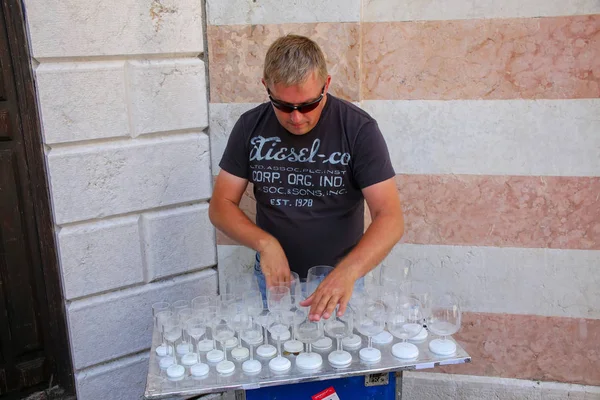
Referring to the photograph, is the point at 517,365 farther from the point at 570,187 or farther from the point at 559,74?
the point at 559,74

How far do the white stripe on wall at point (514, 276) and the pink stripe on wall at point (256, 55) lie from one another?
1.01m

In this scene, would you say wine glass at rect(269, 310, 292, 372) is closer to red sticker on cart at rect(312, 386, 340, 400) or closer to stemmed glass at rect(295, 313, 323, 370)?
stemmed glass at rect(295, 313, 323, 370)

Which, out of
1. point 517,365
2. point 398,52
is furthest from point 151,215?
point 517,365

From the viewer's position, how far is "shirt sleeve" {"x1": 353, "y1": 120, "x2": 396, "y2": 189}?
7.38 ft

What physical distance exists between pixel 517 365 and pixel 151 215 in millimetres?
2239

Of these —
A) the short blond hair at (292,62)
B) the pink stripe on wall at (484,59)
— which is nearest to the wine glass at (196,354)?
the short blond hair at (292,62)

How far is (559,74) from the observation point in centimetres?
278

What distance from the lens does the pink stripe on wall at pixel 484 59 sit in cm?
274

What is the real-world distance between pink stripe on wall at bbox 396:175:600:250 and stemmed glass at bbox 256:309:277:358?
1.31 meters

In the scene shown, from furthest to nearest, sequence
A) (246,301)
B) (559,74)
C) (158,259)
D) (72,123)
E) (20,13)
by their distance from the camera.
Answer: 1. (158,259)
2. (559,74)
3. (72,123)
4. (20,13)
5. (246,301)

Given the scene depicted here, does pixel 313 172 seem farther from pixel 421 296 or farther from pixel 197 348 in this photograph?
pixel 197 348

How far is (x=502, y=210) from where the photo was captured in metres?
2.96

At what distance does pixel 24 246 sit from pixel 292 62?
1.64 meters

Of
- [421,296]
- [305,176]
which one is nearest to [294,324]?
[421,296]
